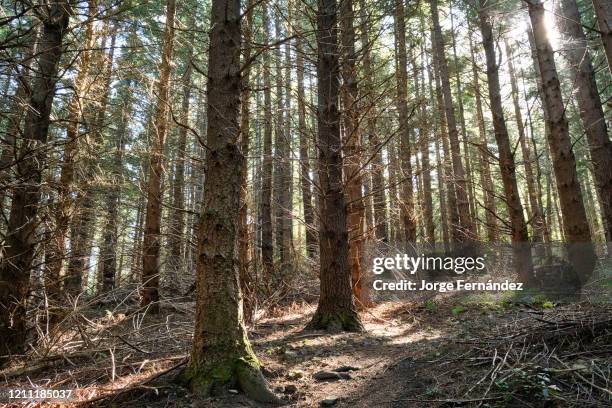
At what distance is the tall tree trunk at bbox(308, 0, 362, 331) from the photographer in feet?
19.6

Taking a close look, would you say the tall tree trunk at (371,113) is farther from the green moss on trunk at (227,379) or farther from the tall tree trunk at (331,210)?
the green moss on trunk at (227,379)

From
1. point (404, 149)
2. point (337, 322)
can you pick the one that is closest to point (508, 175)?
point (404, 149)

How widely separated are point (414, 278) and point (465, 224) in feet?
7.39

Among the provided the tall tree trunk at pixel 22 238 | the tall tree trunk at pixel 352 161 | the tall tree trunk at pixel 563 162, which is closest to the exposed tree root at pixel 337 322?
the tall tree trunk at pixel 352 161

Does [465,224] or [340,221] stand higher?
[465,224]

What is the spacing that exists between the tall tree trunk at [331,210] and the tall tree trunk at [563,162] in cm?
365

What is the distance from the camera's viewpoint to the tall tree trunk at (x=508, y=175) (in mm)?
8117

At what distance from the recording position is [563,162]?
6.84m

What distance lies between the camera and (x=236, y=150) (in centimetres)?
382

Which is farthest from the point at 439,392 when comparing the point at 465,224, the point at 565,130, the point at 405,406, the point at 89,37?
the point at 465,224

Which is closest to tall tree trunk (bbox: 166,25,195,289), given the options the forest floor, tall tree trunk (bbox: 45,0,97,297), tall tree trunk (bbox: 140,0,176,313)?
tall tree trunk (bbox: 140,0,176,313)

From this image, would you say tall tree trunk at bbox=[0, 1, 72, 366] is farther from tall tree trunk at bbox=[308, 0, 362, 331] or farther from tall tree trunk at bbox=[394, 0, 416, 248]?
tall tree trunk at bbox=[394, 0, 416, 248]

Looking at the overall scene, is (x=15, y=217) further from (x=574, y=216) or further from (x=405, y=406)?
(x=574, y=216)

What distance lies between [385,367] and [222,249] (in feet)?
6.91
